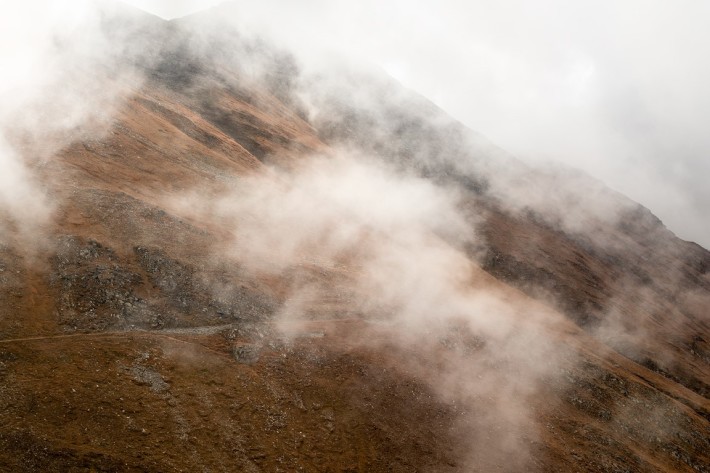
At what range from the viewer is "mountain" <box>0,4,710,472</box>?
42.8 m

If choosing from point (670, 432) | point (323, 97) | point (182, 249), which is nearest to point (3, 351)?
point (182, 249)

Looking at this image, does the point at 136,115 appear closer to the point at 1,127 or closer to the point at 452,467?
the point at 1,127

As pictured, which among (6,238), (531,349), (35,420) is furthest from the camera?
(531,349)

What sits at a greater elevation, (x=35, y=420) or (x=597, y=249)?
(x=597, y=249)

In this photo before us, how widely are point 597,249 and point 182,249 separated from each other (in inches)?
6708

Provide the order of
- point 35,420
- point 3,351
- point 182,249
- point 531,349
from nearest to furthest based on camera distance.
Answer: point 35,420 → point 3,351 → point 182,249 → point 531,349

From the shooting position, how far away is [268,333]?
5819cm

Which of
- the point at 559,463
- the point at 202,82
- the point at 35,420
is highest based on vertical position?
the point at 202,82

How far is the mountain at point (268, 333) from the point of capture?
140ft

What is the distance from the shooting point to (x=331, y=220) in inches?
3858

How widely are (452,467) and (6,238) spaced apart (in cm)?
5610

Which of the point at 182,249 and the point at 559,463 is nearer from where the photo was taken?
the point at 559,463

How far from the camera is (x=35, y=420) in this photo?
121 ft

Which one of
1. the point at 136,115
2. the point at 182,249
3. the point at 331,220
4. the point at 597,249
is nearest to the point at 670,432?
the point at 331,220
